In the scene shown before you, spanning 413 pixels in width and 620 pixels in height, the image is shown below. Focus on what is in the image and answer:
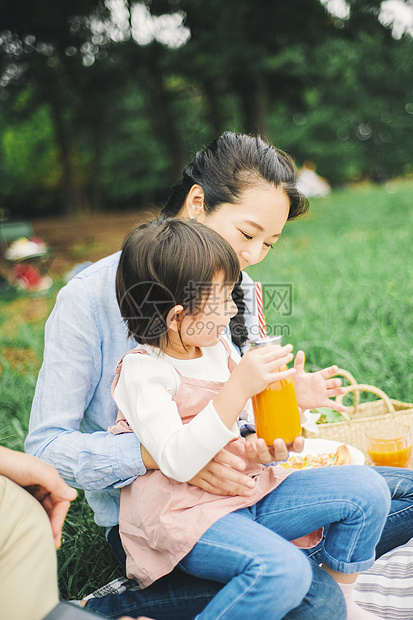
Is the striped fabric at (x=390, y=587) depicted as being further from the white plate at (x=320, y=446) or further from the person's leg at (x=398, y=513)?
the white plate at (x=320, y=446)

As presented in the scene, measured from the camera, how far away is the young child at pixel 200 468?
1360 millimetres

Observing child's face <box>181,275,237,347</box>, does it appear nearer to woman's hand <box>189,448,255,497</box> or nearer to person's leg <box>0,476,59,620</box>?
woman's hand <box>189,448,255,497</box>

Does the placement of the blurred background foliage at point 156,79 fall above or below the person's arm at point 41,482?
above

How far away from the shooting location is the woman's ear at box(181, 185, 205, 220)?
6.22ft

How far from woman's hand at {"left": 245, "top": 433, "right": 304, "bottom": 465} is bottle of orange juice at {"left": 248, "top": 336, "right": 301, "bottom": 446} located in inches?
1.2

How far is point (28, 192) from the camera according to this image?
24.6 m

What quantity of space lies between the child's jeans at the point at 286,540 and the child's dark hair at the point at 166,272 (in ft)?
1.74

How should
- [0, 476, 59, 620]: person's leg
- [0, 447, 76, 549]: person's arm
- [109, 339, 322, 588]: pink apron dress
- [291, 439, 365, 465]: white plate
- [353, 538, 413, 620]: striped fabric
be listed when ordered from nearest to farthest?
[0, 476, 59, 620]: person's leg, [0, 447, 76, 549]: person's arm, [109, 339, 322, 588]: pink apron dress, [353, 538, 413, 620]: striped fabric, [291, 439, 365, 465]: white plate

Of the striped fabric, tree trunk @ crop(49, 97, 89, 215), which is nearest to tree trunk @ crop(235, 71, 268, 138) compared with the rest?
tree trunk @ crop(49, 97, 89, 215)

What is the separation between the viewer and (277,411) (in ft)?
4.91

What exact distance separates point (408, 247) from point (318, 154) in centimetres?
2237

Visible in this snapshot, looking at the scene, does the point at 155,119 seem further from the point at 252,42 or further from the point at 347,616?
the point at 347,616

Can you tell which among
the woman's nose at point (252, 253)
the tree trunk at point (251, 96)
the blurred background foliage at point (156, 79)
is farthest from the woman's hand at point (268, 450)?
the tree trunk at point (251, 96)

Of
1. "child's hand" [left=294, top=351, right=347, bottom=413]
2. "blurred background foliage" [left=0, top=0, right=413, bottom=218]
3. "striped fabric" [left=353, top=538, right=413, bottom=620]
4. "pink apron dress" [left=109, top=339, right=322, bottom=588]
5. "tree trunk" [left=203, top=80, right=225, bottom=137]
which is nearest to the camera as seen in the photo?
"pink apron dress" [left=109, top=339, right=322, bottom=588]
